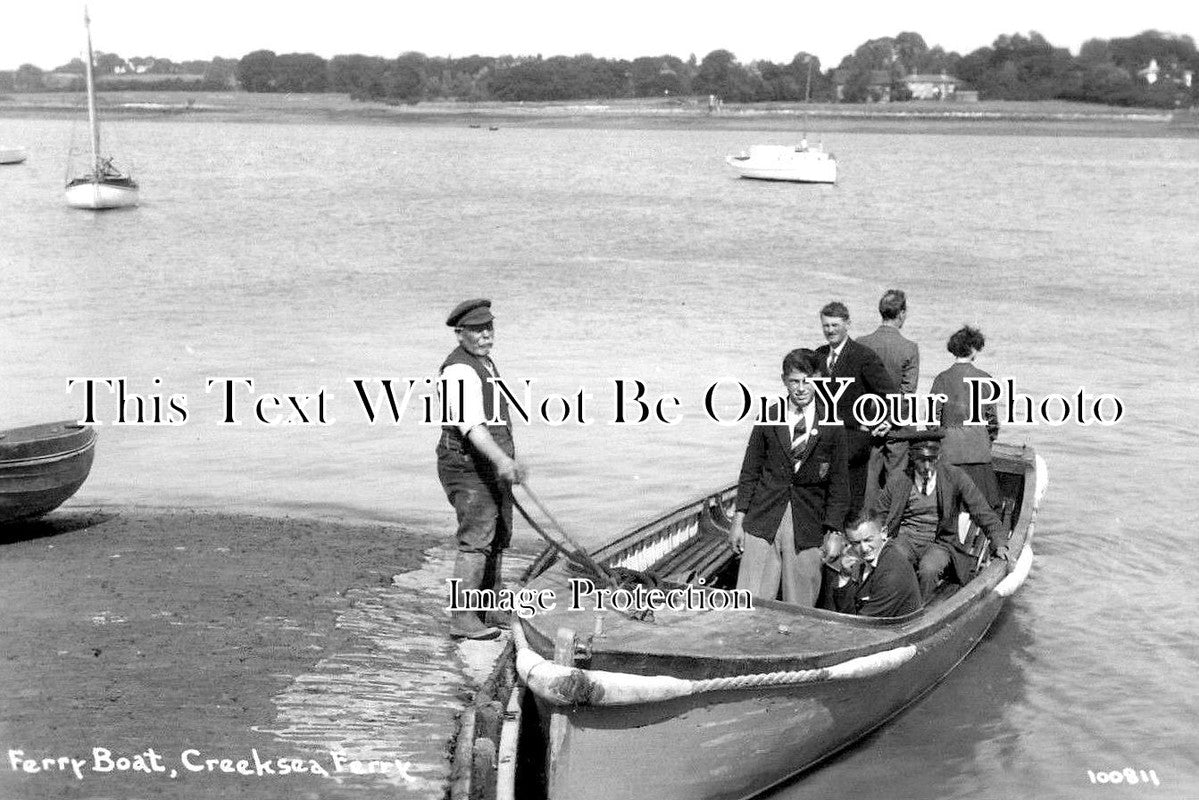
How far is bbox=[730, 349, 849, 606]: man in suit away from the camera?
8695 millimetres

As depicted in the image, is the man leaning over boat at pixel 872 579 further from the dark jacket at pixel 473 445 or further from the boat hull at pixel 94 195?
the boat hull at pixel 94 195

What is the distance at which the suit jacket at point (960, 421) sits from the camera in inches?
426

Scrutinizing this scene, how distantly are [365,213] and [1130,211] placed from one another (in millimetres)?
34951

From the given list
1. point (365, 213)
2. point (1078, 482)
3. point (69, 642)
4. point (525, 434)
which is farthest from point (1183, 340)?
point (365, 213)

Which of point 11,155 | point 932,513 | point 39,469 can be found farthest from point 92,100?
point 932,513

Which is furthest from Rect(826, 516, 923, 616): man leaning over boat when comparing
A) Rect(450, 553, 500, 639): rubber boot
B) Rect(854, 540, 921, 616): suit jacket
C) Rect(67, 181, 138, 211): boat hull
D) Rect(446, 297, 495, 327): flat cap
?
Rect(67, 181, 138, 211): boat hull

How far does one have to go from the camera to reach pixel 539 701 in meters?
7.26

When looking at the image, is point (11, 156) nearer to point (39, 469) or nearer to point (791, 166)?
point (791, 166)

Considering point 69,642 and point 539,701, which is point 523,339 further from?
point 539,701

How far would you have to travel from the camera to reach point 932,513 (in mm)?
10516

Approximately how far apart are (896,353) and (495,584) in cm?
375

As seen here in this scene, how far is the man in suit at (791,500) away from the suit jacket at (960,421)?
2.26 m

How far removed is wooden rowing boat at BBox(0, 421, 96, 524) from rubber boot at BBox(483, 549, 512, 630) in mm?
4534

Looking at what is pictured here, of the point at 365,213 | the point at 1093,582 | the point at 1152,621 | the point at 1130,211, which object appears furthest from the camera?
the point at 1130,211
